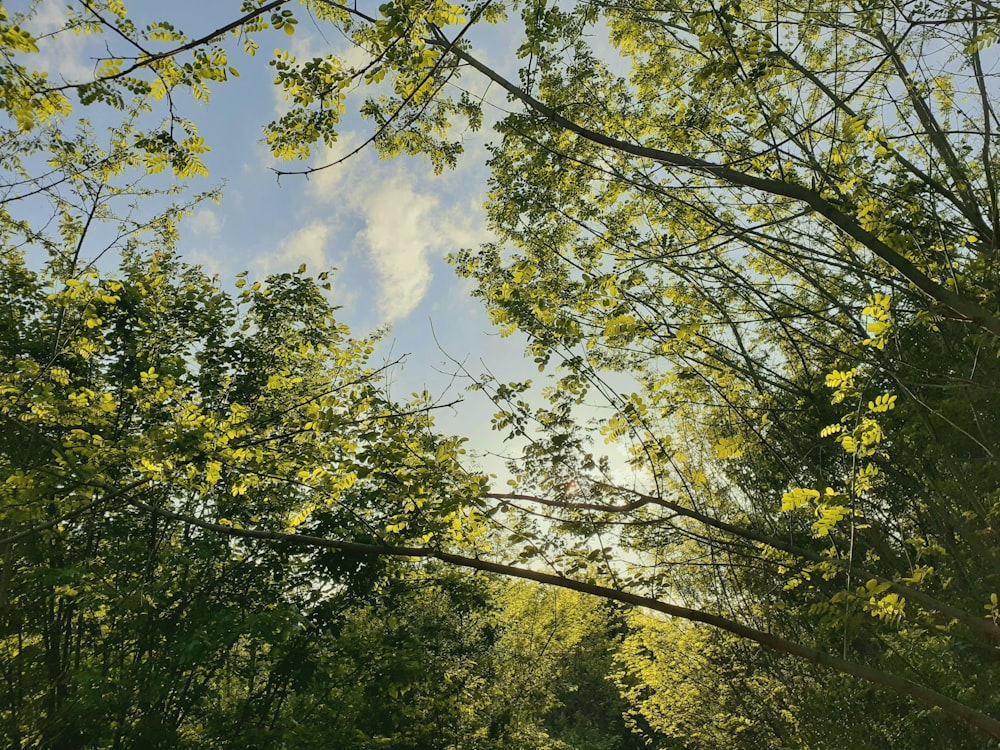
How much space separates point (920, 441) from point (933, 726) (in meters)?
5.31

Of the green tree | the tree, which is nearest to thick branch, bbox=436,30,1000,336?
the tree

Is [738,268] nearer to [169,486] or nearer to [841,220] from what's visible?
[841,220]

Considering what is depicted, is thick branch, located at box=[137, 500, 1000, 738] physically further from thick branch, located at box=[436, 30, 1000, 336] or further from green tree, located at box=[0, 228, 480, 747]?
thick branch, located at box=[436, 30, 1000, 336]

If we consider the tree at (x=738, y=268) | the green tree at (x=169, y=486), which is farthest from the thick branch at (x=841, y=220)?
the green tree at (x=169, y=486)

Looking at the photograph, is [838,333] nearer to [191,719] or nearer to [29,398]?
[29,398]

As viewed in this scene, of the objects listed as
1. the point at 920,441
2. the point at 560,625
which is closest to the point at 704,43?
the point at 920,441

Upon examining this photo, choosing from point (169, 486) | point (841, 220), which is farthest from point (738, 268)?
point (169, 486)

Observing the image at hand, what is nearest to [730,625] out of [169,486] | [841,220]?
[841,220]

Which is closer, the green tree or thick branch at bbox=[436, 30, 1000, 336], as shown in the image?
thick branch at bbox=[436, 30, 1000, 336]

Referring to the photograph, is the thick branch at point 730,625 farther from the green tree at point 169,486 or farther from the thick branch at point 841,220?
the thick branch at point 841,220

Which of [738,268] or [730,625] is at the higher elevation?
[738,268]

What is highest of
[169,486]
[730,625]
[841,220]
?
[169,486]

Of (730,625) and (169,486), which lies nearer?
(730,625)

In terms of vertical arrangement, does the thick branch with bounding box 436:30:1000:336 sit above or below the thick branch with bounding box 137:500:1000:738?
above
